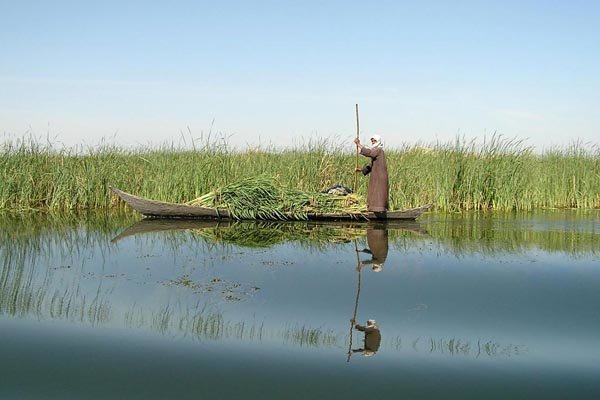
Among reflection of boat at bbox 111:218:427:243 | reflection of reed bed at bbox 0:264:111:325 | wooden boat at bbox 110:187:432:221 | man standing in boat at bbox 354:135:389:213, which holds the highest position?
man standing in boat at bbox 354:135:389:213

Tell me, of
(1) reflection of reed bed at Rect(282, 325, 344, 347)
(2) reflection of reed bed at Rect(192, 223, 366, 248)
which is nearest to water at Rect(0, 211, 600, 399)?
(1) reflection of reed bed at Rect(282, 325, 344, 347)

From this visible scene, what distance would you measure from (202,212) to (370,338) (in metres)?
8.39

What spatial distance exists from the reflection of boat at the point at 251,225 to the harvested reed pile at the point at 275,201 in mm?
228

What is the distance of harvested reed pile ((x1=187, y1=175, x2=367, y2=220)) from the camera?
13008 mm

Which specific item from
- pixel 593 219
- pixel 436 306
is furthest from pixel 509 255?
pixel 593 219

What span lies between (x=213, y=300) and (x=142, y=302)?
0.63 metres

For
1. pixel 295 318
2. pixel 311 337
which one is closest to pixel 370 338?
pixel 311 337

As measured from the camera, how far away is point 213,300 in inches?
248

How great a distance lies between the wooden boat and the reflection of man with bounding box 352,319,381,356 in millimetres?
7482

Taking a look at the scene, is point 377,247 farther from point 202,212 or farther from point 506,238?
point 202,212

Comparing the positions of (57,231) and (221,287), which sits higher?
(57,231)

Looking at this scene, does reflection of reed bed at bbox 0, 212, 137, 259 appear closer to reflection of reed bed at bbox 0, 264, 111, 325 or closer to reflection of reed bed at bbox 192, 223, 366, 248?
reflection of reed bed at bbox 192, 223, 366, 248

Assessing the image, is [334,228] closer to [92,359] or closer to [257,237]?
[257,237]

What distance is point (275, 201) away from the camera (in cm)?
1308
